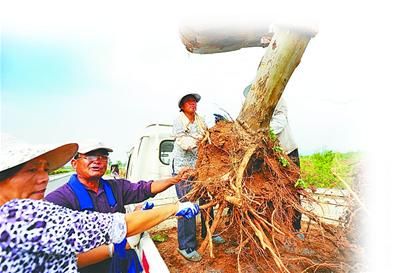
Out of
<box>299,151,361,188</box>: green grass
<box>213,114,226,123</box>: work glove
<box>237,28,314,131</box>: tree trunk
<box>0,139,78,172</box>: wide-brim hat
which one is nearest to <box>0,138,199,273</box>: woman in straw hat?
<box>0,139,78,172</box>: wide-brim hat

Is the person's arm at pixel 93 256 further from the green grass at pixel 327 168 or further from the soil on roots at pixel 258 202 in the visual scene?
the green grass at pixel 327 168

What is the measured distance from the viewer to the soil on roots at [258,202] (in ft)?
6.83

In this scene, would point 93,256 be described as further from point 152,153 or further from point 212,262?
point 152,153

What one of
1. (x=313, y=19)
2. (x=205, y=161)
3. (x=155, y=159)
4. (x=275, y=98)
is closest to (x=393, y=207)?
(x=313, y=19)

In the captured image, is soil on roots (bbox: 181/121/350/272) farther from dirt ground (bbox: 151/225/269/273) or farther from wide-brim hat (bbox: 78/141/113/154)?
wide-brim hat (bbox: 78/141/113/154)

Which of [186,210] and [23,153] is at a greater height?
[23,153]

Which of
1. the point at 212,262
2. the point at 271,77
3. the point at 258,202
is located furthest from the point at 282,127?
the point at 212,262

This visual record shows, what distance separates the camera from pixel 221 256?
2.58 m

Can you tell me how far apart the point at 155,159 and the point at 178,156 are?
1593mm

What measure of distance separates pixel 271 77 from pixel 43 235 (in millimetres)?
1810

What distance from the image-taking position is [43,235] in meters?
1.13

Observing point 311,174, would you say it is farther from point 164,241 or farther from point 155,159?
point 155,159

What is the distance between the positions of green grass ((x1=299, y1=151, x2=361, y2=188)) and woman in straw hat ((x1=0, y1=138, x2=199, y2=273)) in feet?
3.97

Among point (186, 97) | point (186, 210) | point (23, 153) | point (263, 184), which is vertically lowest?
point (186, 210)
